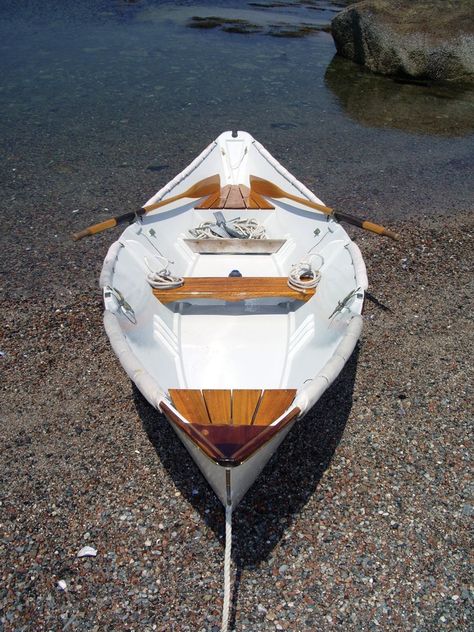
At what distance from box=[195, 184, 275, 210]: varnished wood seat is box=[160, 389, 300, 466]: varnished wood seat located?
14.9 feet

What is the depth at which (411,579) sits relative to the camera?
14.1 feet

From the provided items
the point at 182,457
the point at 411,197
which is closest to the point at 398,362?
the point at 182,457

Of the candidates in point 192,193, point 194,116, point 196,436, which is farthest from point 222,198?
point 194,116

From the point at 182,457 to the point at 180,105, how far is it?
1399 centimetres

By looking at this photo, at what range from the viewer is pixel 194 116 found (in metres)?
15.7

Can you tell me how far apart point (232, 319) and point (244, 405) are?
189 cm

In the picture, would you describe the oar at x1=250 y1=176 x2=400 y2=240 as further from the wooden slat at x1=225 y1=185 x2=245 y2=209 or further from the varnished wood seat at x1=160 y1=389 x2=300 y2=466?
the varnished wood seat at x1=160 y1=389 x2=300 y2=466

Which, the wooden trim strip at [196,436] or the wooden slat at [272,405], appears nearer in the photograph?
the wooden trim strip at [196,436]

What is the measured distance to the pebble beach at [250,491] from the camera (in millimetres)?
4129

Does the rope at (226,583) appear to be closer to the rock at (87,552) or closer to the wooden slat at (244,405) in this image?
the wooden slat at (244,405)

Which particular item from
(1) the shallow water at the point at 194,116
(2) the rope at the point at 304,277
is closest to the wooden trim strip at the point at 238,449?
(2) the rope at the point at 304,277

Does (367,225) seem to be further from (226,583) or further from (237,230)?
(226,583)

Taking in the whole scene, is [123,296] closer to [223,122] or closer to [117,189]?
[117,189]

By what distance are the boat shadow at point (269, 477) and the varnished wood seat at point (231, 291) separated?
1.20 meters
